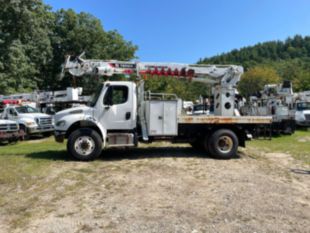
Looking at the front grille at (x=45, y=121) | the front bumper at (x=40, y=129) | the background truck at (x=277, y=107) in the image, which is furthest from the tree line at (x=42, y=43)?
the background truck at (x=277, y=107)

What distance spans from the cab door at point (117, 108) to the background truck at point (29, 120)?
7632 millimetres

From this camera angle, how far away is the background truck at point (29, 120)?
16.6 m

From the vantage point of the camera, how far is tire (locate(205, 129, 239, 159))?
1013cm

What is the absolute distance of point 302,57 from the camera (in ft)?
342

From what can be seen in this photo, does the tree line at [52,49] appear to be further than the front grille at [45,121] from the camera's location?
Yes

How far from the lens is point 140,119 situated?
1027 centimetres

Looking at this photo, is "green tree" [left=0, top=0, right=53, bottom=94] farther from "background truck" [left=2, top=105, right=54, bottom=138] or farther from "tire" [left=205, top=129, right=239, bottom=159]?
"tire" [left=205, top=129, right=239, bottom=159]

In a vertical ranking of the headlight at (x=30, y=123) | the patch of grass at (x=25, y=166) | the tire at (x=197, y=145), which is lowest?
the patch of grass at (x=25, y=166)

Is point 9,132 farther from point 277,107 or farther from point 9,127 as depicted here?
point 277,107

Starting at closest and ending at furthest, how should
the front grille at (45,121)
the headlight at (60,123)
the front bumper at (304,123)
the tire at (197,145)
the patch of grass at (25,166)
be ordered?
the patch of grass at (25,166) < the headlight at (60,123) < the tire at (197,145) < the front grille at (45,121) < the front bumper at (304,123)

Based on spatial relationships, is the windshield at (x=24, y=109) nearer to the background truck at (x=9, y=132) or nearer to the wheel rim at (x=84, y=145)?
→ the background truck at (x=9, y=132)

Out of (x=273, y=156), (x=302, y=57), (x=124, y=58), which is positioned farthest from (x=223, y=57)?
(x=273, y=156)

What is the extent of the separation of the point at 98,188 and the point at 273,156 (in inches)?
266

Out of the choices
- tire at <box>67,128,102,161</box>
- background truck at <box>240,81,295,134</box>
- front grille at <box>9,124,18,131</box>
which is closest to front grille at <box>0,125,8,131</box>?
front grille at <box>9,124,18,131</box>
